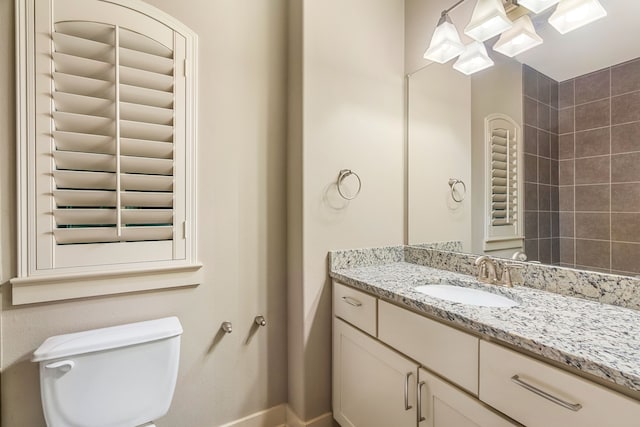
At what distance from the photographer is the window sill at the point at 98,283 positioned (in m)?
1.09

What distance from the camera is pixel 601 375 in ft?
2.00

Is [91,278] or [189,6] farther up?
[189,6]

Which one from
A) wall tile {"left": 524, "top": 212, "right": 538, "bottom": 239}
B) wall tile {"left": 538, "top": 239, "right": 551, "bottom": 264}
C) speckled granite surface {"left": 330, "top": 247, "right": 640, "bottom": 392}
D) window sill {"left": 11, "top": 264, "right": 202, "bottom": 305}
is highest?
wall tile {"left": 524, "top": 212, "right": 538, "bottom": 239}

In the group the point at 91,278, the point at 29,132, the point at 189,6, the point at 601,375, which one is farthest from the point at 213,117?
the point at 601,375

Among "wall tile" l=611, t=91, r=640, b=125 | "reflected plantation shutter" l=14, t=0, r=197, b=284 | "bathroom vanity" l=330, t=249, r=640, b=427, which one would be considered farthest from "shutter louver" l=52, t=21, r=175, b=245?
"wall tile" l=611, t=91, r=640, b=125

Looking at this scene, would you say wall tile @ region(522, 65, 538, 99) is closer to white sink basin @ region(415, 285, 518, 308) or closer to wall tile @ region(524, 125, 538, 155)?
wall tile @ region(524, 125, 538, 155)

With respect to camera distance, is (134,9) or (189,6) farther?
(189,6)

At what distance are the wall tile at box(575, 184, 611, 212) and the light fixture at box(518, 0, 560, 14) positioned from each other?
2.38ft

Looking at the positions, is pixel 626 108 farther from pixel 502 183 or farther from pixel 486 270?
pixel 486 270

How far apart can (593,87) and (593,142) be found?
0.20 metres

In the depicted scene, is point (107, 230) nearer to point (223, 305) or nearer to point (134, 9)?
point (223, 305)

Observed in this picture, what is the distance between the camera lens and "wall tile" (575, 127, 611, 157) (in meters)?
1.06

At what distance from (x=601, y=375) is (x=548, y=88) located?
1106 millimetres

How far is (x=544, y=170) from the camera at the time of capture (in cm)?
125
